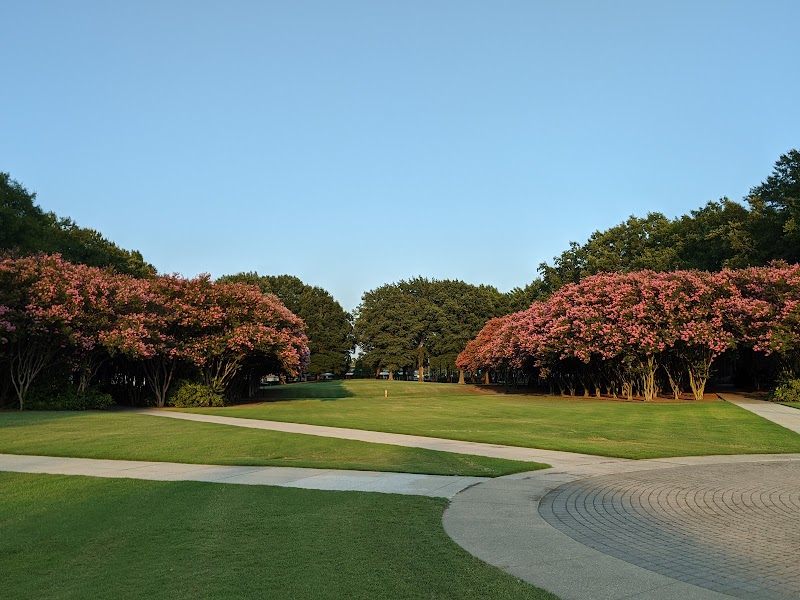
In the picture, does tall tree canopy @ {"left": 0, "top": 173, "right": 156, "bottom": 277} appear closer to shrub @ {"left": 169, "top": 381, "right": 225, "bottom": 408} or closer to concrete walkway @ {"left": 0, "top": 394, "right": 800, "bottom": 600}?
shrub @ {"left": 169, "top": 381, "right": 225, "bottom": 408}

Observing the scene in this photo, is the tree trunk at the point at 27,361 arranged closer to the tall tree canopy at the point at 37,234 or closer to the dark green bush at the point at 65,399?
the dark green bush at the point at 65,399

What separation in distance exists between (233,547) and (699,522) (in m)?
5.20

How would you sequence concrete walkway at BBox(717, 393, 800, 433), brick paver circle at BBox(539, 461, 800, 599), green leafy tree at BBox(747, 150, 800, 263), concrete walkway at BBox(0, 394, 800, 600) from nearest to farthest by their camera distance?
1. concrete walkway at BBox(0, 394, 800, 600)
2. brick paver circle at BBox(539, 461, 800, 599)
3. concrete walkway at BBox(717, 393, 800, 433)
4. green leafy tree at BBox(747, 150, 800, 263)

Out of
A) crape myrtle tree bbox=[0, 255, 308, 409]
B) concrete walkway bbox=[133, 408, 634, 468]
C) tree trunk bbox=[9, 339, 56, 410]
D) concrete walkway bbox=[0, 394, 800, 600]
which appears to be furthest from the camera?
tree trunk bbox=[9, 339, 56, 410]

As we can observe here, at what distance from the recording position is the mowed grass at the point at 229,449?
1088 cm

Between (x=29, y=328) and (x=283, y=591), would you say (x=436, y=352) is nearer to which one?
(x=29, y=328)

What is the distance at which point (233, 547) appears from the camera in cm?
576

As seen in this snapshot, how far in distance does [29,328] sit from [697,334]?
1194 inches

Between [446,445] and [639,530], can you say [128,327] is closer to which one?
[446,445]

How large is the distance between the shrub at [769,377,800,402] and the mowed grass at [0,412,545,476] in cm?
2520

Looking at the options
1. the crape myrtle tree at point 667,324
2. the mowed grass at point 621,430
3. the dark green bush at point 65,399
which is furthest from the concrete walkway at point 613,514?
the crape myrtle tree at point 667,324

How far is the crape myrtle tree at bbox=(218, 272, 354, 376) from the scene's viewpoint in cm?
7688

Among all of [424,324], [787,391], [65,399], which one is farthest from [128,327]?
[424,324]

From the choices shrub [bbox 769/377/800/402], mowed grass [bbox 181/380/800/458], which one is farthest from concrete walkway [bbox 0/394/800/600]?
shrub [bbox 769/377/800/402]
